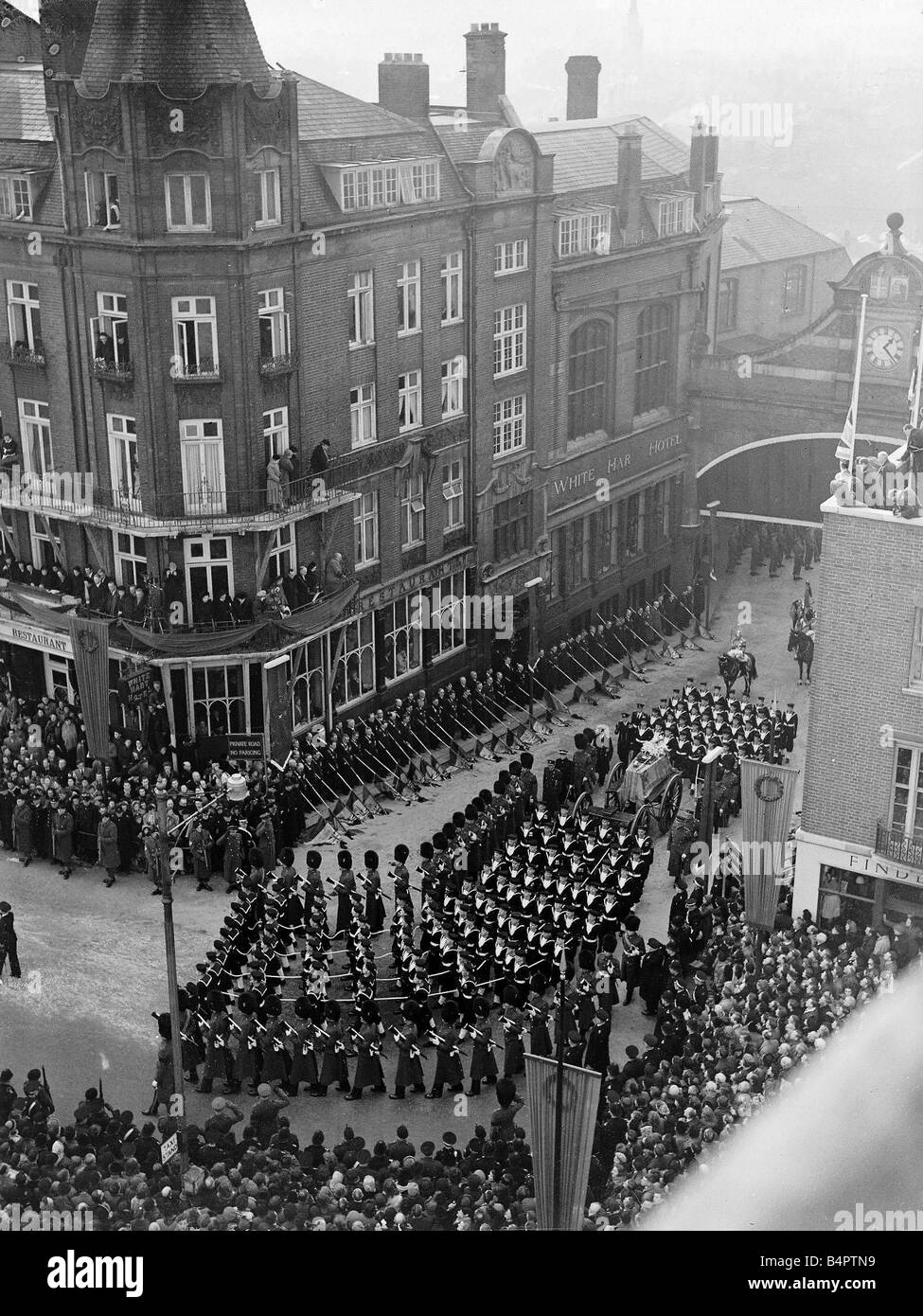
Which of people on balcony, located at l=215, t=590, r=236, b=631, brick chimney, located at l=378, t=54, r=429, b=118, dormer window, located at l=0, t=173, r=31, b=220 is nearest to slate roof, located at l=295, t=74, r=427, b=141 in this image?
brick chimney, located at l=378, t=54, r=429, b=118

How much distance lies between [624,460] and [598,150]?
34.1ft

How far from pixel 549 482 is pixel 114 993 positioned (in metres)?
23.7

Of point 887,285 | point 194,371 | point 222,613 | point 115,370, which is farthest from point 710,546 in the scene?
point 115,370

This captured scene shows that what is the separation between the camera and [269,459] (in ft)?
129

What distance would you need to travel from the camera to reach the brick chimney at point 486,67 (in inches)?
1871

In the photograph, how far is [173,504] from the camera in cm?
3825

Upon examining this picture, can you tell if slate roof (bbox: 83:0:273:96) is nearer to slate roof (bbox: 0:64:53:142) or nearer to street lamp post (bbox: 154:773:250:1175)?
slate roof (bbox: 0:64:53:142)

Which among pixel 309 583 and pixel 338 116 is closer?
pixel 309 583

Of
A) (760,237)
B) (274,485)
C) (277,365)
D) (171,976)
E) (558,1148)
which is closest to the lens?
(558,1148)

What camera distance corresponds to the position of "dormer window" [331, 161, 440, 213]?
3950 cm

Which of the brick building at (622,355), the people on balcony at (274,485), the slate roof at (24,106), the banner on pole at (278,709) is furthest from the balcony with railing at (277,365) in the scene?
the brick building at (622,355)

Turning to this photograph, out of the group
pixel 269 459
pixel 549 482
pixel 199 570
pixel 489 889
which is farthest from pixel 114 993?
pixel 549 482

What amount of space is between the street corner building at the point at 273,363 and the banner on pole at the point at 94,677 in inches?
23.9

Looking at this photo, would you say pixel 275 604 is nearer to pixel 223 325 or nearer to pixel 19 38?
pixel 223 325
